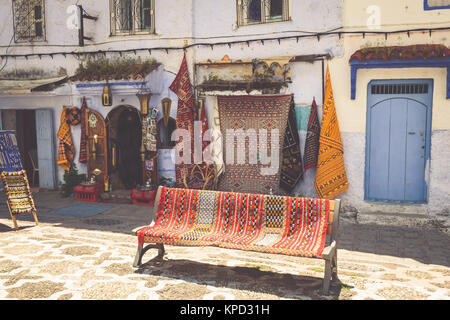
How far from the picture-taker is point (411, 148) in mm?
7918

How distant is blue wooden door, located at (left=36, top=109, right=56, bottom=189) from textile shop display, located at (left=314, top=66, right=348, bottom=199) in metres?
7.09

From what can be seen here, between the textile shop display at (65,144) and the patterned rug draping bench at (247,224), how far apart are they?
5775 millimetres

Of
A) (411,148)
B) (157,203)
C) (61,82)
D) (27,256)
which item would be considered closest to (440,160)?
(411,148)

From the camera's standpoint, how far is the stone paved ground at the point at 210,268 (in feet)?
16.3

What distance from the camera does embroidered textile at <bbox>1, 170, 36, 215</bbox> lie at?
7898mm

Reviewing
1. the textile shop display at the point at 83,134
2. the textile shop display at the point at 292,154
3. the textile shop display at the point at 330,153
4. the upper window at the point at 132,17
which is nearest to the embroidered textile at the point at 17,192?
the textile shop display at the point at 83,134

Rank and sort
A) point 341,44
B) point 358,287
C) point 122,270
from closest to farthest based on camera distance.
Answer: point 358,287
point 122,270
point 341,44

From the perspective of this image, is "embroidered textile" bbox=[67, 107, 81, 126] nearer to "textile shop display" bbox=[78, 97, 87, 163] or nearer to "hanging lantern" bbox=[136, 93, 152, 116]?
"textile shop display" bbox=[78, 97, 87, 163]

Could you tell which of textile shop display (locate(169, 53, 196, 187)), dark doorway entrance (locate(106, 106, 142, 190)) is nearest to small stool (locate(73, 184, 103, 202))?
dark doorway entrance (locate(106, 106, 142, 190))

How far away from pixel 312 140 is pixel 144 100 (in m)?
4.09

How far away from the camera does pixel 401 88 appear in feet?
25.7
